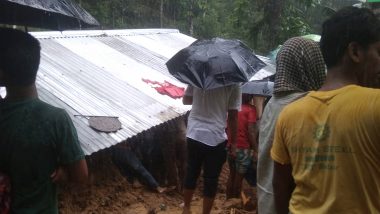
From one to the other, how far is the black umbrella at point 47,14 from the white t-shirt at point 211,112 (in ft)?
5.22

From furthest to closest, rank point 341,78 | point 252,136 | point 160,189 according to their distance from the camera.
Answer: point 160,189 < point 252,136 < point 341,78

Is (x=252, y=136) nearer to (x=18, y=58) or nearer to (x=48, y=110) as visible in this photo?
(x=48, y=110)

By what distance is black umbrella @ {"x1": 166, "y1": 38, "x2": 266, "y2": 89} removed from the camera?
430cm

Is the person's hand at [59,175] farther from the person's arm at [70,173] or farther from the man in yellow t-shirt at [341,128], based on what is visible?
the man in yellow t-shirt at [341,128]

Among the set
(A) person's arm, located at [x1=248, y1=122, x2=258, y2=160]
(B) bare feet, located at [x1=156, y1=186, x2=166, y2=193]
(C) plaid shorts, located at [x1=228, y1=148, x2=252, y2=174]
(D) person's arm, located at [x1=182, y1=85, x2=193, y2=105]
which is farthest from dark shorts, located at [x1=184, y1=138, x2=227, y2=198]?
(B) bare feet, located at [x1=156, y1=186, x2=166, y2=193]

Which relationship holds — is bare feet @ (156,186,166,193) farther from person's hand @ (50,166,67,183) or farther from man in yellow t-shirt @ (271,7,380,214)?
man in yellow t-shirt @ (271,7,380,214)

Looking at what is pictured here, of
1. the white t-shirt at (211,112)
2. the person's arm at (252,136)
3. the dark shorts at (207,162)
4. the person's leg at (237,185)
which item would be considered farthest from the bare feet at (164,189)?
the white t-shirt at (211,112)

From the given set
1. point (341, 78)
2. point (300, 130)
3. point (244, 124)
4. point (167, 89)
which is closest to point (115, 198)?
point (167, 89)

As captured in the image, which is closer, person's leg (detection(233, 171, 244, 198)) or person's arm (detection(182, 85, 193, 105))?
person's arm (detection(182, 85, 193, 105))

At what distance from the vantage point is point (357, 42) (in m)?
1.66

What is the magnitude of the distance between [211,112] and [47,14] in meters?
2.00

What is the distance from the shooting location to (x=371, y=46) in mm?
1674

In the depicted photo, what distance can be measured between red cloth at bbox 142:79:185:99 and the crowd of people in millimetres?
4181

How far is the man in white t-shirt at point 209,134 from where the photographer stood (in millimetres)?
4125
